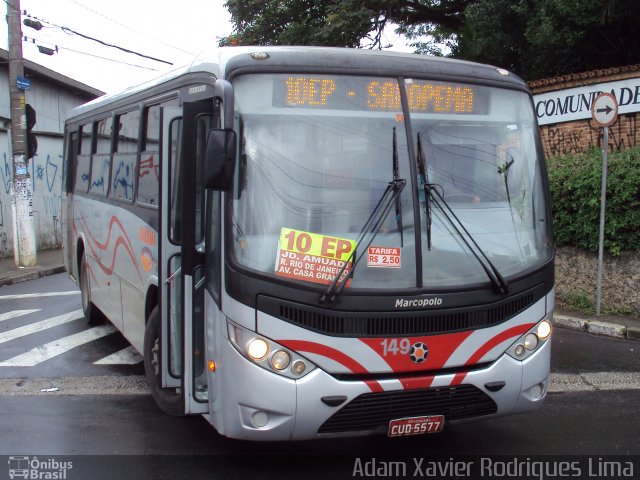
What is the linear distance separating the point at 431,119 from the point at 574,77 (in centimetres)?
845

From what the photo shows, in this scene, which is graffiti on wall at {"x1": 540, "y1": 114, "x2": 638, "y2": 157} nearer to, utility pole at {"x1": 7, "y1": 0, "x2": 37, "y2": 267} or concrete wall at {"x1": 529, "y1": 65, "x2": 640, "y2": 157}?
concrete wall at {"x1": 529, "y1": 65, "x2": 640, "y2": 157}

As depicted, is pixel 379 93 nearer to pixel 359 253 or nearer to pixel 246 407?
pixel 359 253

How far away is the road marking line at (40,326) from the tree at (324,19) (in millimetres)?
9519

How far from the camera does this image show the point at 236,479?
455cm

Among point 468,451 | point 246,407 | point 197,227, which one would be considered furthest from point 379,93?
point 468,451

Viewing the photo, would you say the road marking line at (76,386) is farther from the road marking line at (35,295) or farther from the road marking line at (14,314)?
the road marking line at (35,295)

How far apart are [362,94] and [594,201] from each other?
20.2ft

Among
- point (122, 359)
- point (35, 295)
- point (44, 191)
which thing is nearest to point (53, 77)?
point (44, 191)

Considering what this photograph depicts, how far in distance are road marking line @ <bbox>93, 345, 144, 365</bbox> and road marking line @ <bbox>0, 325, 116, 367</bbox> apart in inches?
26.3

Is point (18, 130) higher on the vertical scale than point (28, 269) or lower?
higher

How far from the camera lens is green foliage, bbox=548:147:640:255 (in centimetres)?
926

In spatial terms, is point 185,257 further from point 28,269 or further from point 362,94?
point 28,269

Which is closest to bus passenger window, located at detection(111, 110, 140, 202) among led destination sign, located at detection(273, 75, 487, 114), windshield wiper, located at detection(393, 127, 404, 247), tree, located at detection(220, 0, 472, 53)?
led destination sign, located at detection(273, 75, 487, 114)

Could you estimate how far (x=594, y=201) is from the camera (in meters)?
9.48
